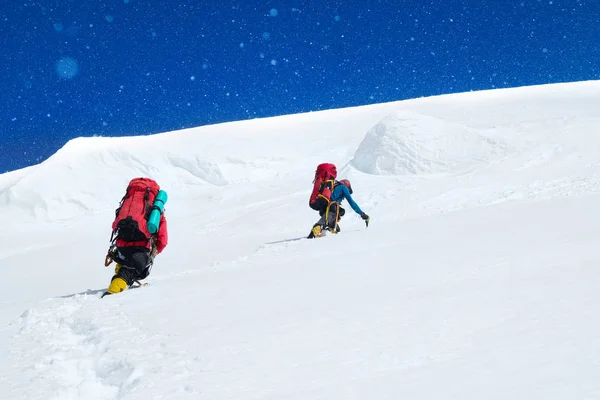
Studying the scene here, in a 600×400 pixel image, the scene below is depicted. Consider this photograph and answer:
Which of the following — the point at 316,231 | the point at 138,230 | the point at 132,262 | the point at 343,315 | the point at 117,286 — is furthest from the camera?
the point at 316,231

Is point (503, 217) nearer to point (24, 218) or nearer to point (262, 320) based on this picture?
point (262, 320)

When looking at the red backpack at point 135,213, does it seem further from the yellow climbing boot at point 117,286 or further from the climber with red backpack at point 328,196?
the climber with red backpack at point 328,196

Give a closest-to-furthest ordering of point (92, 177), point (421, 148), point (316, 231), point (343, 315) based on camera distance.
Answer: point (343, 315) → point (316, 231) → point (421, 148) → point (92, 177)

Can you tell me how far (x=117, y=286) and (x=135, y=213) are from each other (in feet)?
2.29

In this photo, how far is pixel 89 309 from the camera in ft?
12.3

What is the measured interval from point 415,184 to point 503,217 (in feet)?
23.4

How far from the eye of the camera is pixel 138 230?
4914 mm

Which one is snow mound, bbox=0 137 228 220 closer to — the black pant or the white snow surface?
the white snow surface

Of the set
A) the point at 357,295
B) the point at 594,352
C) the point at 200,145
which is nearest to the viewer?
the point at 594,352

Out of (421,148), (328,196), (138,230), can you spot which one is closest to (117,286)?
(138,230)

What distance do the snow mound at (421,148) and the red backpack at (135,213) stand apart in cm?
990

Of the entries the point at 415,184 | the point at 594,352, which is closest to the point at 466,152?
the point at 415,184

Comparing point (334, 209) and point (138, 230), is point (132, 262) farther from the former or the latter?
point (334, 209)

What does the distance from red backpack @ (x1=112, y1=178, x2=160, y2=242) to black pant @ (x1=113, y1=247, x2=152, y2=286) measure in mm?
109
